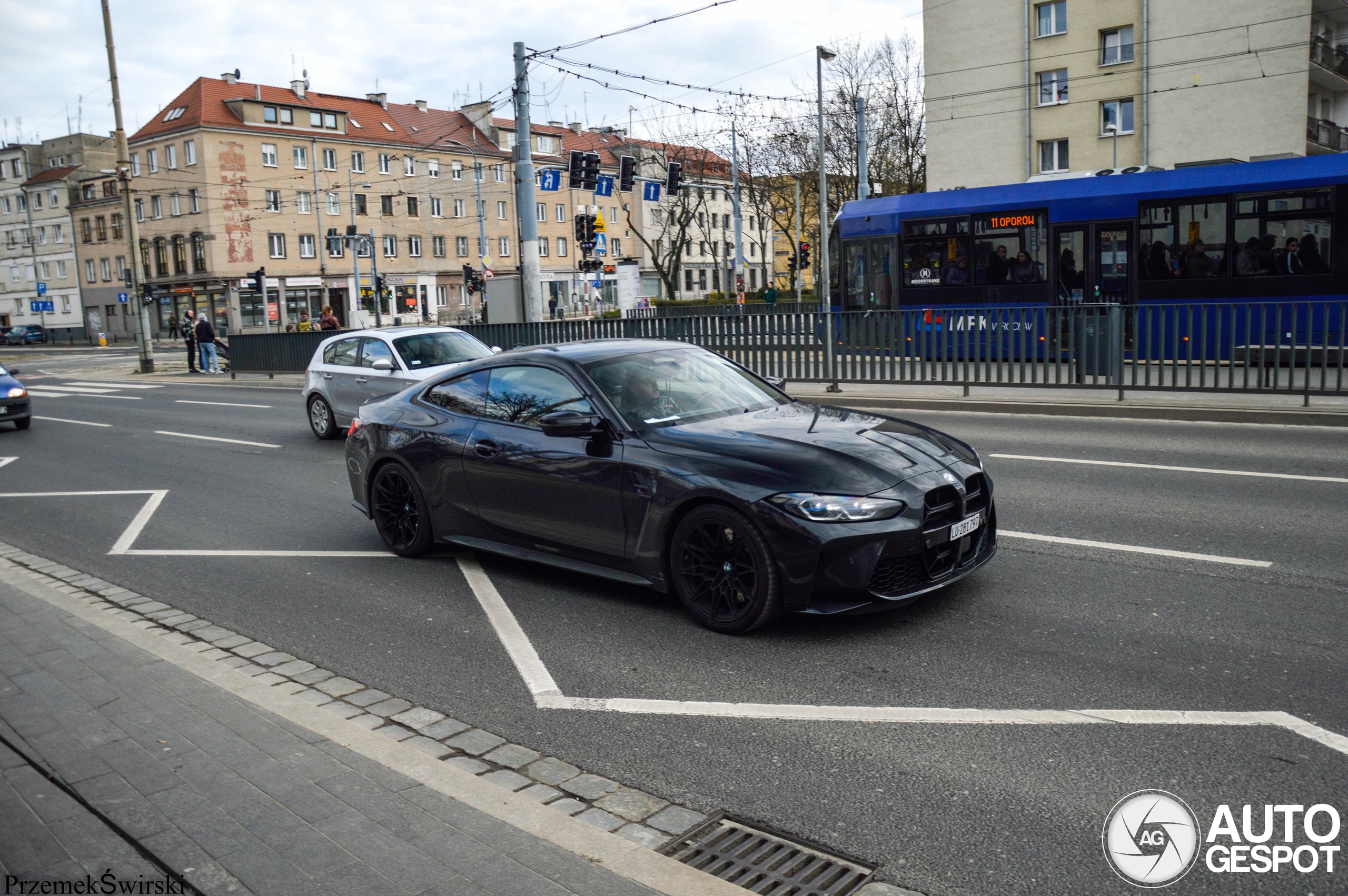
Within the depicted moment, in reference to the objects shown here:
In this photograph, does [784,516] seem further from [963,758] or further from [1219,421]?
[1219,421]

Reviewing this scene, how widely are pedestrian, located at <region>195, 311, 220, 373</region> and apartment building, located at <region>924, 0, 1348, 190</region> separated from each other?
25.9 m

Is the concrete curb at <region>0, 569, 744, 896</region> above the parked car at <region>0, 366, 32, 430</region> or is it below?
below

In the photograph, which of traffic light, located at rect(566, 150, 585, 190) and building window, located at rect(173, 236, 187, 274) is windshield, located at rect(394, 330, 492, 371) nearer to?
traffic light, located at rect(566, 150, 585, 190)

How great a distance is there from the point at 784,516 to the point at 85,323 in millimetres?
89083

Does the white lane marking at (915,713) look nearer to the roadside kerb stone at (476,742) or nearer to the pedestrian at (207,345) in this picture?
the roadside kerb stone at (476,742)

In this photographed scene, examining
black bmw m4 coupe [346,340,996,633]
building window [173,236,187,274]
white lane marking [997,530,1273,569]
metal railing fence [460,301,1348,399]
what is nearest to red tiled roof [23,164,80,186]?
building window [173,236,187,274]

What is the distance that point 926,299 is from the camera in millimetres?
22078

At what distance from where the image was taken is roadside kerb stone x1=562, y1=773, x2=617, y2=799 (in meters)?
3.90

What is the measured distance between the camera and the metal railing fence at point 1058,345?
12.9 meters

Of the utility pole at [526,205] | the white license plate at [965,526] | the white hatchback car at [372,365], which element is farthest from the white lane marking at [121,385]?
the white license plate at [965,526]

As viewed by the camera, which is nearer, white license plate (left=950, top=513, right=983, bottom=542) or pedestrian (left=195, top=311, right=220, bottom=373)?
white license plate (left=950, top=513, right=983, bottom=542)

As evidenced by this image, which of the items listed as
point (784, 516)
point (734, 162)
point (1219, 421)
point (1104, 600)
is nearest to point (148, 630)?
point (784, 516)

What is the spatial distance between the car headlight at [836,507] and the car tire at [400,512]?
3060mm

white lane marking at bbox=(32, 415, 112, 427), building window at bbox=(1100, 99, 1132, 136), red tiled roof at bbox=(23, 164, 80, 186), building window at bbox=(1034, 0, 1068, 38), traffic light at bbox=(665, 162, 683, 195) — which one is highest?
red tiled roof at bbox=(23, 164, 80, 186)
